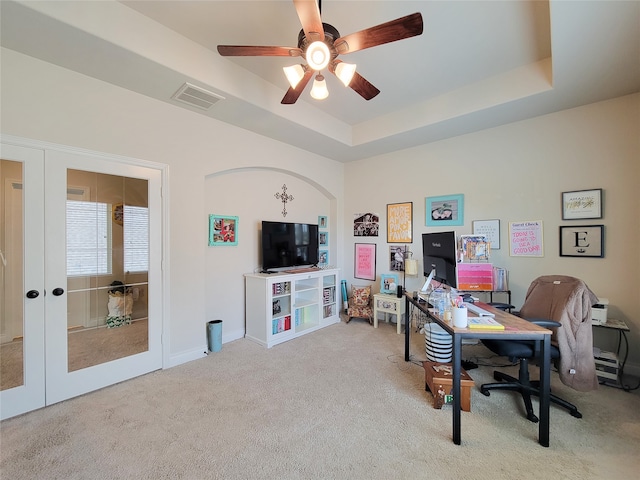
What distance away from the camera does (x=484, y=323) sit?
1885 mm

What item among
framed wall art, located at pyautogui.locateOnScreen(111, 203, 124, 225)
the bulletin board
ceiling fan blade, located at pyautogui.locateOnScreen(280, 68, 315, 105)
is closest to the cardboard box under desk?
the bulletin board

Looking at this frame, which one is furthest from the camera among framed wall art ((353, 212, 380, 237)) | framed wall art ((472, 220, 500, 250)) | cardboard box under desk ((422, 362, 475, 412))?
framed wall art ((353, 212, 380, 237))

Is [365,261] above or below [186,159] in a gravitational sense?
below

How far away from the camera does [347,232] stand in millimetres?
4996

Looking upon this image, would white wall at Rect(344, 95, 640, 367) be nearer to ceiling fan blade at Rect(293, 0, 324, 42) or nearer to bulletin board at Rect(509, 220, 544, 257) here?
bulletin board at Rect(509, 220, 544, 257)

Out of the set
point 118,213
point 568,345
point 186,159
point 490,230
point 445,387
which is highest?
point 186,159

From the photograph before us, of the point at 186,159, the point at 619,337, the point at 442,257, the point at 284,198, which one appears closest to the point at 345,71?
the point at 442,257

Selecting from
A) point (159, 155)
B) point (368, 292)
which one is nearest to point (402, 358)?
point (368, 292)

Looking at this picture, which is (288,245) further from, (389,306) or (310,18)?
(310,18)

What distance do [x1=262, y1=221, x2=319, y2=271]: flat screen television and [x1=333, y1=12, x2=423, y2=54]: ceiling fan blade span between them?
7.72 feet

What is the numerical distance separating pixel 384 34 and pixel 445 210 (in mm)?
2666

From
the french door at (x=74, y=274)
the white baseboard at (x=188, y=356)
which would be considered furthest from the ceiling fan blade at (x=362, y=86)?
the white baseboard at (x=188, y=356)

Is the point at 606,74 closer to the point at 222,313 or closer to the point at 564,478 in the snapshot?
the point at 564,478

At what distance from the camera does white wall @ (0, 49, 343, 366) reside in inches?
84.8
